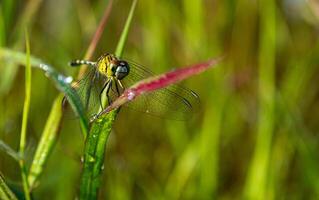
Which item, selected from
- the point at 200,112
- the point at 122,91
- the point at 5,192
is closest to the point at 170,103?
the point at 122,91

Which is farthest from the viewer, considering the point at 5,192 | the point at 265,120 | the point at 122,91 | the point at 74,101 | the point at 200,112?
the point at 200,112

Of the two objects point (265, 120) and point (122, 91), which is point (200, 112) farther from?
point (122, 91)

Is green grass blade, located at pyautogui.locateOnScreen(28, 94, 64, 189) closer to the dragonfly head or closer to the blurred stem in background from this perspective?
the dragonfly head

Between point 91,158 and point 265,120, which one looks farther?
point 265,120

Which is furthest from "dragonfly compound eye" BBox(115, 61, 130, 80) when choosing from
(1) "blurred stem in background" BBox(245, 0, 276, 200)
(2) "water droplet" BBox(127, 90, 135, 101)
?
(1) "blurred stem in background" BBox(245, 0, 276, 200)

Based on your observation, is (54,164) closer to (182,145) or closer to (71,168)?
(71,168)

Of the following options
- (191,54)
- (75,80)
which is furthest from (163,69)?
(75,80)

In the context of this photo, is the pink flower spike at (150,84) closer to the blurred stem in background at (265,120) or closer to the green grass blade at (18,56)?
the green grass blade at (18,56)
